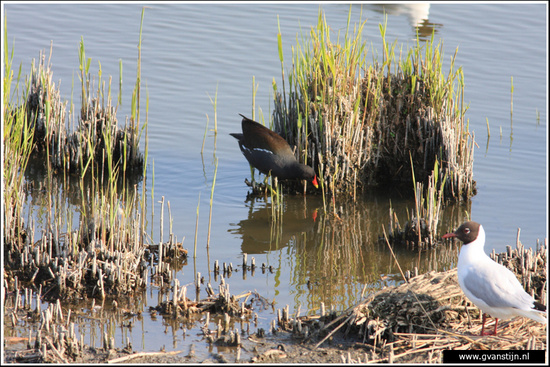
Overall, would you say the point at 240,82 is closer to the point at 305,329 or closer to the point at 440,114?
the point at 440,114

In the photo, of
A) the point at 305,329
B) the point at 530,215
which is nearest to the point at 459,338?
the point at 305,329

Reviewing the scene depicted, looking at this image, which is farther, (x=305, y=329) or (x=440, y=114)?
(x=440, y=114)

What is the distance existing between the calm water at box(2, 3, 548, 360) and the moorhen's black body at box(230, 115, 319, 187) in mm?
426

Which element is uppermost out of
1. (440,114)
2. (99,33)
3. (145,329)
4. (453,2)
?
(453,2)

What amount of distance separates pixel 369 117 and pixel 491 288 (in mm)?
3974

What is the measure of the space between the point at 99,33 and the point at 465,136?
27.5 feet

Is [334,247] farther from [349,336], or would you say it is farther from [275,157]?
[349,336]

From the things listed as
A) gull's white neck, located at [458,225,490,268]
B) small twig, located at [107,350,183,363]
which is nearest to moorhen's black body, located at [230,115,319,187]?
gull's white neck, located at [458,225,490,268]

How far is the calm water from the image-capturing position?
6.83 m

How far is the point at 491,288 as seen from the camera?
471 centimetres

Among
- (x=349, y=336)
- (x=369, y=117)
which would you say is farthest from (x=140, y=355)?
(x=369, y=117)

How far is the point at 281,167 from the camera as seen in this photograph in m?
8.07

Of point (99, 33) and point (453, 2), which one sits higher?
point (453, 2)

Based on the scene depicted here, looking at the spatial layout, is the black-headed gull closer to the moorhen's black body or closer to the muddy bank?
the muddy bank
